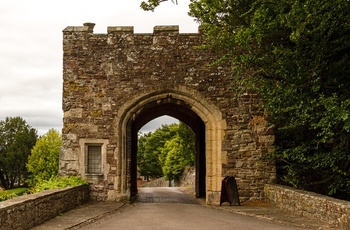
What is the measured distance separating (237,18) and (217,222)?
498 centimetres

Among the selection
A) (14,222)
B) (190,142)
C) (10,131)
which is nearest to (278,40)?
(14,222)

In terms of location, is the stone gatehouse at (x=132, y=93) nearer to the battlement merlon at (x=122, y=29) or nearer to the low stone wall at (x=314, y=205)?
the battlement merlon at (x=122, y=29)

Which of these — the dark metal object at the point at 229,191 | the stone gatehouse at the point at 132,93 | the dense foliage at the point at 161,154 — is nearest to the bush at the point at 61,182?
the stone gatehouse at the point at 132,93

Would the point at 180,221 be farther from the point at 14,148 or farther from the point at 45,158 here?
the point at 14,148

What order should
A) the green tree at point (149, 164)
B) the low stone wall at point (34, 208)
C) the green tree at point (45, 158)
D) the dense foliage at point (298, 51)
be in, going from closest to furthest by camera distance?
the low stone wall at point (34, 208)
the dense foliage at point (298, 51)
the green tree at point (45, 158)
the green tree at point (149, 164)

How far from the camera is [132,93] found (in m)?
13.9

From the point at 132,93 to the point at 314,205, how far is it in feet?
22.4

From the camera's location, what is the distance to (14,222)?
23.6 ft

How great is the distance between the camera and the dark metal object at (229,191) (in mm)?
13016

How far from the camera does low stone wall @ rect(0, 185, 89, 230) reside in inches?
275

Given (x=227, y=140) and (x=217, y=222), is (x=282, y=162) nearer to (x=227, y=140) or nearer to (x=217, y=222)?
(x=227, y=140)

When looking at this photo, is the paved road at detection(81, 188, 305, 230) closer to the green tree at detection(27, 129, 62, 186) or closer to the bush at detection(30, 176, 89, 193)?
the bush at detection(30, 176, 89, 193)

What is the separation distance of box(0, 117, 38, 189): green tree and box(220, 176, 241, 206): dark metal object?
45.7m

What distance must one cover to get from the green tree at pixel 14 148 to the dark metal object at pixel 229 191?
150 feet
